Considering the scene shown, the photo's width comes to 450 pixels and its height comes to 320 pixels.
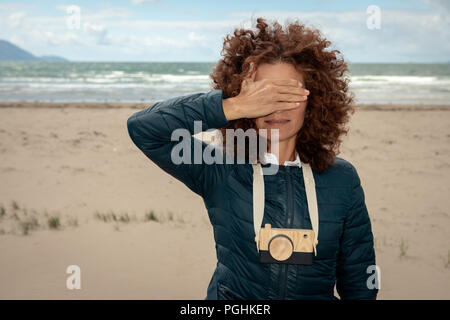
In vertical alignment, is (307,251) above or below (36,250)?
above

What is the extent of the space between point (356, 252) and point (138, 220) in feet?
12.8

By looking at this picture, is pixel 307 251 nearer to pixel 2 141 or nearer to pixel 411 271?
pixel 411 271

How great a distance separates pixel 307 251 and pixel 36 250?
3706 millimetres

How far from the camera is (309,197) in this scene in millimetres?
1768

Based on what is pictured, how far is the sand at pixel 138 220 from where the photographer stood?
4035mm

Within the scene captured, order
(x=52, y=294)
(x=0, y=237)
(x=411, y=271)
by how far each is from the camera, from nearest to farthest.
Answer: (x=52, y=294), (x=411, y=271), (x=0, y=237)

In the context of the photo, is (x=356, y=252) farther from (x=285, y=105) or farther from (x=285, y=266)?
(x=285, y=105)

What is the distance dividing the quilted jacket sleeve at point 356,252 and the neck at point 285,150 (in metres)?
0.30

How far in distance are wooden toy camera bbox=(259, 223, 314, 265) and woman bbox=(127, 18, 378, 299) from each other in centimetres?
4

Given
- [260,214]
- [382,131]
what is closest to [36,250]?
[260,214]

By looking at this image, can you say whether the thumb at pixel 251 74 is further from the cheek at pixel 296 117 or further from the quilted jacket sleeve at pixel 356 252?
the quilted jacket sleeve at pixel 356 252

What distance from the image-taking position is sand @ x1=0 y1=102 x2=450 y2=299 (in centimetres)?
404

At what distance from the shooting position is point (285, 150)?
2020mm

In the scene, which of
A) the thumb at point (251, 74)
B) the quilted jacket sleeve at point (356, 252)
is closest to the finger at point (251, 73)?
the thumb at point (251, 74)
